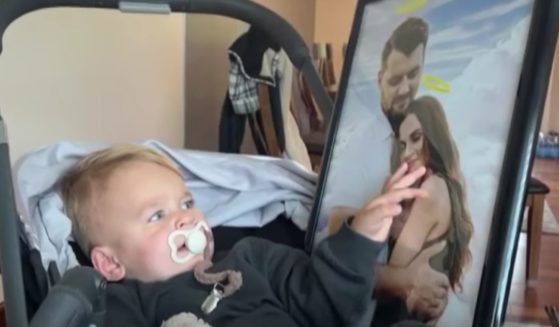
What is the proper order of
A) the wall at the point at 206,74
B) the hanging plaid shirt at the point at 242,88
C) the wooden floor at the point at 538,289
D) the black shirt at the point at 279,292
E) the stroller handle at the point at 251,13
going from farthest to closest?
the wall at the point at 206,74, the wooden floor at the point at 538,289, the hanging plaid shirt at the point at 242,88, the stroller handle at the point at 251,13, the black shirt at the point at 279,292

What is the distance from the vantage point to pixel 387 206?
868mm

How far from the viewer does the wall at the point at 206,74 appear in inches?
107

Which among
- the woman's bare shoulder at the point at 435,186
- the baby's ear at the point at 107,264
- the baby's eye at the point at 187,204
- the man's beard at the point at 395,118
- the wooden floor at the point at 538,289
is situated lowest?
the wooden floor at the point at 538,289

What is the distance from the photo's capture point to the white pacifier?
Answer: 3.30 ft

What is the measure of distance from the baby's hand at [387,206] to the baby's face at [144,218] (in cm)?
25

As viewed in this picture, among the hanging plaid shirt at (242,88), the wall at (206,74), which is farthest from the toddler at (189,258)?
the wall at (206,74)

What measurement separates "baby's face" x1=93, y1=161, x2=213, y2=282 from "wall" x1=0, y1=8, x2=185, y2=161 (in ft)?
2.43

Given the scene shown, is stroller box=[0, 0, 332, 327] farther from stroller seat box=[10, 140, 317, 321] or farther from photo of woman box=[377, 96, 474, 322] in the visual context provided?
photo of woman box=[377, 96, 474, 322]

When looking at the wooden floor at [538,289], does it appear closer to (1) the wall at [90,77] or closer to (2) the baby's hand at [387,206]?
(1) the wall at [90,77]

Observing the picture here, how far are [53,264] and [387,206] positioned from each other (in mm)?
458

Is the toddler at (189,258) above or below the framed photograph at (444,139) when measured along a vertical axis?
below

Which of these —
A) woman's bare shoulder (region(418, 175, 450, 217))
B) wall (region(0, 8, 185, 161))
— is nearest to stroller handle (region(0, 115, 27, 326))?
woman's bare shoulder (region(418, 175, 450, 217))

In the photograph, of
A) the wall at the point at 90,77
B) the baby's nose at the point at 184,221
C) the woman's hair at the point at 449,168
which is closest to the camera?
the woman's hair at the point at 449,168

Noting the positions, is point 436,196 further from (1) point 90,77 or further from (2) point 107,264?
(1) point 90,77
